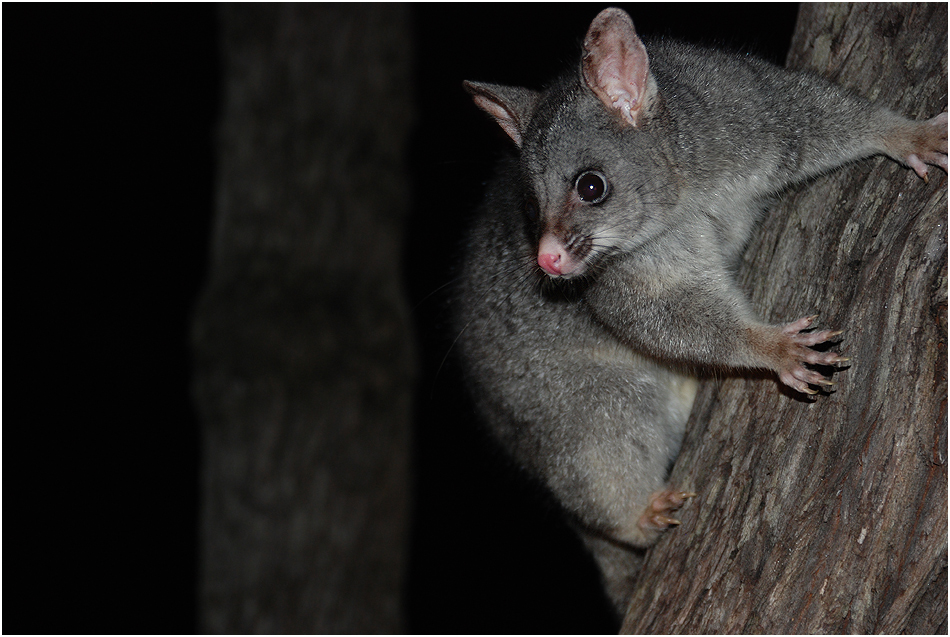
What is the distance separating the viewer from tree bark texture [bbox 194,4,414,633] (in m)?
5.75

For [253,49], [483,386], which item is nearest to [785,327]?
[483,386]

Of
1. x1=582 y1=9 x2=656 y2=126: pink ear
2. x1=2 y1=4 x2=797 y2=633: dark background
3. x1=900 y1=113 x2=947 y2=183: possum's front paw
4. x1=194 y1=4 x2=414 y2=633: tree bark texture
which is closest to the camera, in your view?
x1=900 y1=113 x2=947 y2=183: possum's front paw

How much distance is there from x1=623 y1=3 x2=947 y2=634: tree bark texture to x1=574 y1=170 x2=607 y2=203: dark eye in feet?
2.13

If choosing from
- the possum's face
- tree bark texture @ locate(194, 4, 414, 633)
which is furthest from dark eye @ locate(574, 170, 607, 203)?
tree bark texture @ locate(194, 4, 414, 633)

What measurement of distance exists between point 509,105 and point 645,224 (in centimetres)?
69

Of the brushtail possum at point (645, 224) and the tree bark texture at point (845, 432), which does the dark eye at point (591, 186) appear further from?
the tree bark texture at point (845, 432)

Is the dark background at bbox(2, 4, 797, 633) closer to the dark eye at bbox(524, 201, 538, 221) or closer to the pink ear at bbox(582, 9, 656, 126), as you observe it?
the dark eye at bbox(524, 201, 538, 221)

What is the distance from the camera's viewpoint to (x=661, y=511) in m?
3.17

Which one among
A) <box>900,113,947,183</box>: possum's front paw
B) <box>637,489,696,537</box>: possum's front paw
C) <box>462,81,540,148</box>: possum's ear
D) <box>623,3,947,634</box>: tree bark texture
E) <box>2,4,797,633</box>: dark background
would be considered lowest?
<box>2,4,797,633</box>: dark background

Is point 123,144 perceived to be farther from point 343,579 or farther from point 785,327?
point 785,327

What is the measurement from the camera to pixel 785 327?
2.75 meters

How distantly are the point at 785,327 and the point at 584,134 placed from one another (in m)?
0.96

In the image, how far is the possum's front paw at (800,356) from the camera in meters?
2.57

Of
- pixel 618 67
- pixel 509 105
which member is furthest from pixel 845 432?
pixel 509 105
